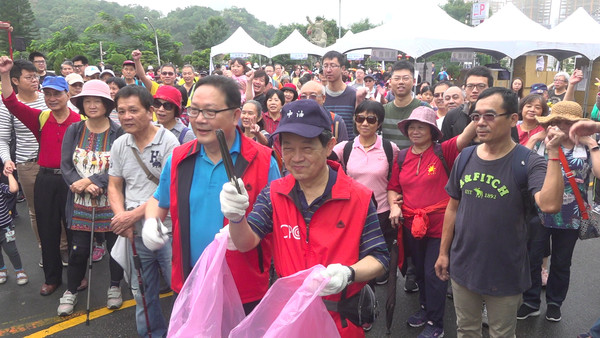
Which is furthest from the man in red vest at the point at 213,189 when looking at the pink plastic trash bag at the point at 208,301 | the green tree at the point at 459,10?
the green tree at the point at 459,10

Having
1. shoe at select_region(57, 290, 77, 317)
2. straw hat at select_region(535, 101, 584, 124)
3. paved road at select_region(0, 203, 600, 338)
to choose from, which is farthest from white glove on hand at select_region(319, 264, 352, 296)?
shoe at select_region(57, 290, 77, 317)

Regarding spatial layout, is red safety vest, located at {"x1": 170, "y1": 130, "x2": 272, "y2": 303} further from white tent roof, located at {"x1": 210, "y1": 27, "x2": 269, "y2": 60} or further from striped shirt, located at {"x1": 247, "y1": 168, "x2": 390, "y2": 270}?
white tent roof, located at {"x1": 210, "y1": 27, "x2": 269, "y2": 60}

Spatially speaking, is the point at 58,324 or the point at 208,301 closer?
the point at 208,301

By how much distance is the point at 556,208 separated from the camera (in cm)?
217

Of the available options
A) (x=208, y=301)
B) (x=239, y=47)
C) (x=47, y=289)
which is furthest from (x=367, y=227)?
(x=239, y=47)

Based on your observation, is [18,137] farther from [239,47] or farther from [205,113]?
[239,47]

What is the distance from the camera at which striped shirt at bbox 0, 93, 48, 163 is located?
15.0 ft

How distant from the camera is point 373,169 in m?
3.69

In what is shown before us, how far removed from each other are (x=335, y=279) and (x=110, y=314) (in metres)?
3.19

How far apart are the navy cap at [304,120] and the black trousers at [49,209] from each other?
3.20 metres

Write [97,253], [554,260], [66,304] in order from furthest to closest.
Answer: [97,253] < [66,304] < [554,260]

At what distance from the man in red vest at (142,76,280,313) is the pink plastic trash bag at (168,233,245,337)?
32 cm

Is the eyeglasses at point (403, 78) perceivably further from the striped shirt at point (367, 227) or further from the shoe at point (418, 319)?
the striped shirt at point (367, 227)

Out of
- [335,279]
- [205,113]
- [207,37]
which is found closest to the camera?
[335,279]
